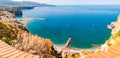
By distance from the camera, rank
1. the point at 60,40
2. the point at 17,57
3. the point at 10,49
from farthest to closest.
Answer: the point at 60,40 → the point at 10,49 → the point at 17,57

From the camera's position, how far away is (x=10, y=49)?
25.9 ft

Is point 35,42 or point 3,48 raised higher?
point 3,48

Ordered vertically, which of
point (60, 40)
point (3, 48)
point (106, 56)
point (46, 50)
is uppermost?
point (106, 56)

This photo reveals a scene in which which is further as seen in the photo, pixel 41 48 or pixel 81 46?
pixel 81 46

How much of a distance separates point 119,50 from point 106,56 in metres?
0.48

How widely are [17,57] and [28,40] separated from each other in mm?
29676

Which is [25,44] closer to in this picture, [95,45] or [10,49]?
[10,49]

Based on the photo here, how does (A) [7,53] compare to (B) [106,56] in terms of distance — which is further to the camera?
(A) [7,53]

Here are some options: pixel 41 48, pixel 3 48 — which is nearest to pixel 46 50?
pixel 41 48

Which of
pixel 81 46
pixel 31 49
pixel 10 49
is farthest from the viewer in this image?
pixel 81 46

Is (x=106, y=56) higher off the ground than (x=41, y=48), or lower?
higher

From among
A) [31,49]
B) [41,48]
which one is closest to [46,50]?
[41,48]

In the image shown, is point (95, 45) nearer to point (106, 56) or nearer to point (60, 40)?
point (60, 40)

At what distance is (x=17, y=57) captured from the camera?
698cm
